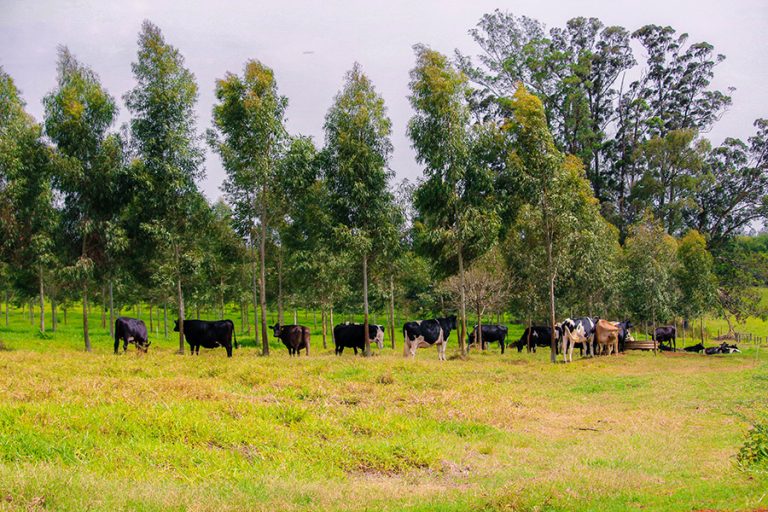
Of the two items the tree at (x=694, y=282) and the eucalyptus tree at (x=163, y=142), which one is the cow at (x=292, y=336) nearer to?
the eucalyptus tree at (x=163, y=142)

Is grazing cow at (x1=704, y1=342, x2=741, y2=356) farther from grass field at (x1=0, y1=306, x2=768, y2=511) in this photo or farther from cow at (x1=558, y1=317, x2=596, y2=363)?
grass field at (x1=0, y1=306, x2=768, y2=511)

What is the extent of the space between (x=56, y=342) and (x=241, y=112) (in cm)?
1405

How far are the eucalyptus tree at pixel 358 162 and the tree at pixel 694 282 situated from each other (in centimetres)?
2235

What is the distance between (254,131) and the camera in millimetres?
25688

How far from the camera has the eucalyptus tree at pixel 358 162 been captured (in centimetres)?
2695

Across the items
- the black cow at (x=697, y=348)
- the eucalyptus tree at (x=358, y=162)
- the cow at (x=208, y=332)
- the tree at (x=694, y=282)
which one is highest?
the eucalyptus tree at (x=358, y=162)

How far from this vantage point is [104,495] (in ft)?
22.2

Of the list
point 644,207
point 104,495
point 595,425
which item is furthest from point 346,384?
point 644,207

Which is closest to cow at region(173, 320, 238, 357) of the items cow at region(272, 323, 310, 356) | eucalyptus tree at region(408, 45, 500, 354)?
cow at region(272, 323, 310, 356)

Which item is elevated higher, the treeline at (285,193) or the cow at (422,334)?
the treeline at (285,193)

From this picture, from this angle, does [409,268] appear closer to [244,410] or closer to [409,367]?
[409,367]

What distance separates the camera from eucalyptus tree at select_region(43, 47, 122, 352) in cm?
2530

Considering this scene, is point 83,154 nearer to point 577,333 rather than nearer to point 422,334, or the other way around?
point 422,334

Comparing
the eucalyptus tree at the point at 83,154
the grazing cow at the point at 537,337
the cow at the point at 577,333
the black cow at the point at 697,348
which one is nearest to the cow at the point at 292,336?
the eucalyptus tree at the point at 83,154
